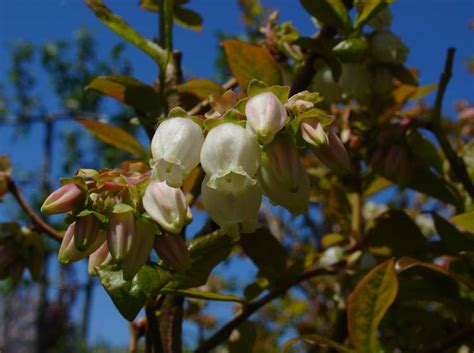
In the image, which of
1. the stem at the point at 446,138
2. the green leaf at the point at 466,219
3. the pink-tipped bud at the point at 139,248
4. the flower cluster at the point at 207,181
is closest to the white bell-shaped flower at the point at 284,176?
the flower cluster at the point at 207,181

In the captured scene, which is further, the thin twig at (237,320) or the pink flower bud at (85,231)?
the thin twig at (237,320)

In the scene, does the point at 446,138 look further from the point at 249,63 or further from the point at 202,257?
the point at 202,257

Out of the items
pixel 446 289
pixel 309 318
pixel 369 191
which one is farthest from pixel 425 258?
pixel 309 318

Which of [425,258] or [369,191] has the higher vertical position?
[369,191]

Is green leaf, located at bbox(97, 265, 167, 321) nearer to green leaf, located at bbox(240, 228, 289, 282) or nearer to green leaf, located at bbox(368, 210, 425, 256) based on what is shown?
green leaf, located at bbox(240, 228, 289, 282)

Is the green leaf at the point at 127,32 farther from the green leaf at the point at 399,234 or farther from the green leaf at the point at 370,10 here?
the green leaf at the point at 399,234

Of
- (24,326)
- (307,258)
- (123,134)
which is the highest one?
(123,134)

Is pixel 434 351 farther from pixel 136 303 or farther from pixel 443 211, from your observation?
pixel 443 211
